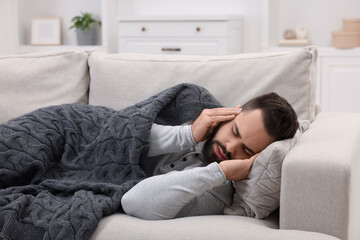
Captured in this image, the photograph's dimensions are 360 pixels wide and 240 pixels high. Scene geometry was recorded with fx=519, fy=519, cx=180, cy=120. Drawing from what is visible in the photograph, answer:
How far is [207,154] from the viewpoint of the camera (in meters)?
1.69

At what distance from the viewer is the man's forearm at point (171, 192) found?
1.46 metres

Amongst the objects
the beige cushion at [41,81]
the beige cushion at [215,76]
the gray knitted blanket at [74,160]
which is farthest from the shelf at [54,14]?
the gray knitted blanket at [74,160]

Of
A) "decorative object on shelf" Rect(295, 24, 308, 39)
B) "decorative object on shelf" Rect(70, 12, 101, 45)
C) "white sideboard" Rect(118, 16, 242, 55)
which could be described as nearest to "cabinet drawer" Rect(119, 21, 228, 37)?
"white sideboard" Rect(118, 16, 242, 55)

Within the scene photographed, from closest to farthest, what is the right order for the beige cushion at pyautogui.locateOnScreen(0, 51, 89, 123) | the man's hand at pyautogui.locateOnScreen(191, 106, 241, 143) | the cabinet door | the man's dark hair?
1. the man's dark hair
2. the man's hand at pyautogui.locateOnScreen(191, 106, 241, 143)
3. the beige cushion at pyautogui.locateOnScreen(0, 51, 89, 123)
4. the cabinet door

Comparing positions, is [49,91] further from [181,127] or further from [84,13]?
[84,13]

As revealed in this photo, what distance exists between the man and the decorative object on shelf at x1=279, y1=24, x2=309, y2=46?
2.63m

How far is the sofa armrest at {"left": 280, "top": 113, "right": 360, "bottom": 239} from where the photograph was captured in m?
1.29

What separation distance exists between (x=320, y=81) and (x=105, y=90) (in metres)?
2.31

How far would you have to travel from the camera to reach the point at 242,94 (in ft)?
6.48

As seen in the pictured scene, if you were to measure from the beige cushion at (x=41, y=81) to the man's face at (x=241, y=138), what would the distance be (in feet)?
2.81

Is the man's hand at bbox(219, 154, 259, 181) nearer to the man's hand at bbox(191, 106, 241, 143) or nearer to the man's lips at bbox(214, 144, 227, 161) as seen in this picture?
the man's lips at bbox(214, 144, 227, 161)

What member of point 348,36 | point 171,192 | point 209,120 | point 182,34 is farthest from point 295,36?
point 171,192

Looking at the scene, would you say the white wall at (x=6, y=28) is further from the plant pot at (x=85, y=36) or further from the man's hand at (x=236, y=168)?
the man's hand at (x=236, y=168)

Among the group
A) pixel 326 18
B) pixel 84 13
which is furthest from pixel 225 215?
pixel 84 13
